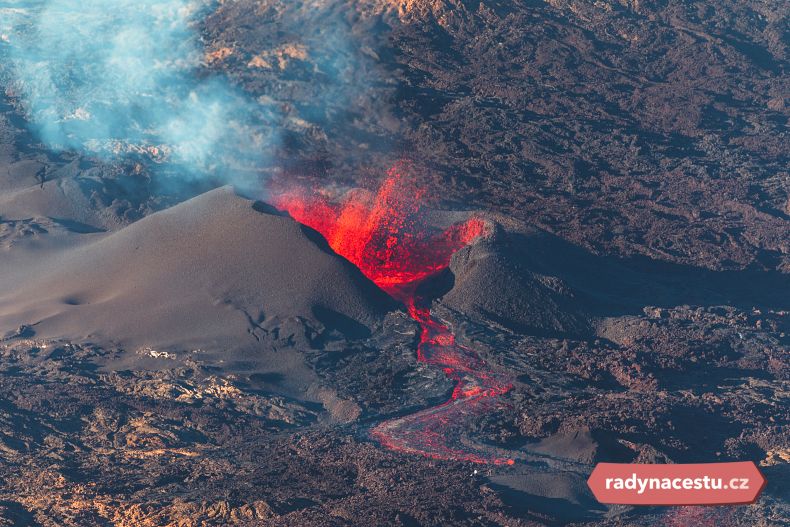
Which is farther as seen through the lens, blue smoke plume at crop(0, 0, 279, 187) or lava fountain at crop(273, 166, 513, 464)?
blue smoke plume at crop(0, 0, 279, 187)

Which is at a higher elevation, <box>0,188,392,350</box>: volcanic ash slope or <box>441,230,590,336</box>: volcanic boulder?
<box>441,230,590,336</box>: volcanic boulder

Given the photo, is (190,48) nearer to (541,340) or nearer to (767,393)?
(541,340)

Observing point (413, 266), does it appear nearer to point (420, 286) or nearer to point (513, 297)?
point (420, 286)

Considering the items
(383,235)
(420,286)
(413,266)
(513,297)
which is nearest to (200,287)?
(383,235)

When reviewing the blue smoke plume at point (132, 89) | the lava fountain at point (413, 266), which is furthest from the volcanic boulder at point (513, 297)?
the blue smoke plume at point (132, 89)

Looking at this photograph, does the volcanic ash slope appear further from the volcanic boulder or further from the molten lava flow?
the molten lava flow

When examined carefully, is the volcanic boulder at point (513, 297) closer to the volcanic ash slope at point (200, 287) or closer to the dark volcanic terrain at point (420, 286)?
the dark volcanic terrain at point (420, 286)

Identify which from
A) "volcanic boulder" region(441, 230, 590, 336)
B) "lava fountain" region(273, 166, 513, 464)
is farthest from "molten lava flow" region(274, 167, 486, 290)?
"volcanic boulder" region(441, 230, 590, 336)
